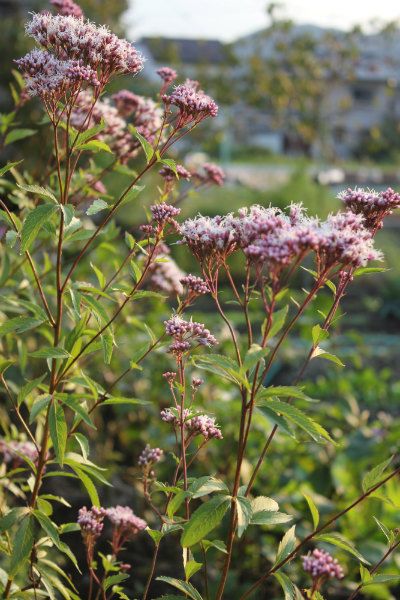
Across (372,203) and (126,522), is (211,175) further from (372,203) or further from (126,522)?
(126,522)

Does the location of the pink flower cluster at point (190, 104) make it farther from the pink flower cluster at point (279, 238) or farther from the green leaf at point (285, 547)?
the green leaf at point (285, 547)

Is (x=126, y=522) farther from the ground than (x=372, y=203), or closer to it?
closer to it

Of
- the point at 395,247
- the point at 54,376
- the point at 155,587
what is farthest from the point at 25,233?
the point at 395,247

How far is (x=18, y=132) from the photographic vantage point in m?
2.43

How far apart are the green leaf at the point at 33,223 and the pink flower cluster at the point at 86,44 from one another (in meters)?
0.33

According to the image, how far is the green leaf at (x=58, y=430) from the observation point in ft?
5.45

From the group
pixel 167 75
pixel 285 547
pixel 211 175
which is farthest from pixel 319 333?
pixel 211 175

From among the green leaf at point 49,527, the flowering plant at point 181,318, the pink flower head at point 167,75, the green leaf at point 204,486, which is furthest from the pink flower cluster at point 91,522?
the pink flower head at point 167,75

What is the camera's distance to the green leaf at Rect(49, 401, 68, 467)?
5.45 ft

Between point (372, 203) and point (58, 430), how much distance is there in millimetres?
814

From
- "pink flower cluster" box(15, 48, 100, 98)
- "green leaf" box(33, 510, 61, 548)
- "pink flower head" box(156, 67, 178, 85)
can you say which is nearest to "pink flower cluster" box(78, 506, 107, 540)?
"green leaf" box(33, 510, 61, 548)

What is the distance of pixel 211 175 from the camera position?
2697mm

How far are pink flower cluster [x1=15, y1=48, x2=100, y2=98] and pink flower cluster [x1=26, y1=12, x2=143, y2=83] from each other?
2 centimetres

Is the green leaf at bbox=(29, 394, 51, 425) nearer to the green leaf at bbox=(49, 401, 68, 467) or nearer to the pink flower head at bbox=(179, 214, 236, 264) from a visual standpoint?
the green leaf at bbox=(49, 401, 68, 467)
